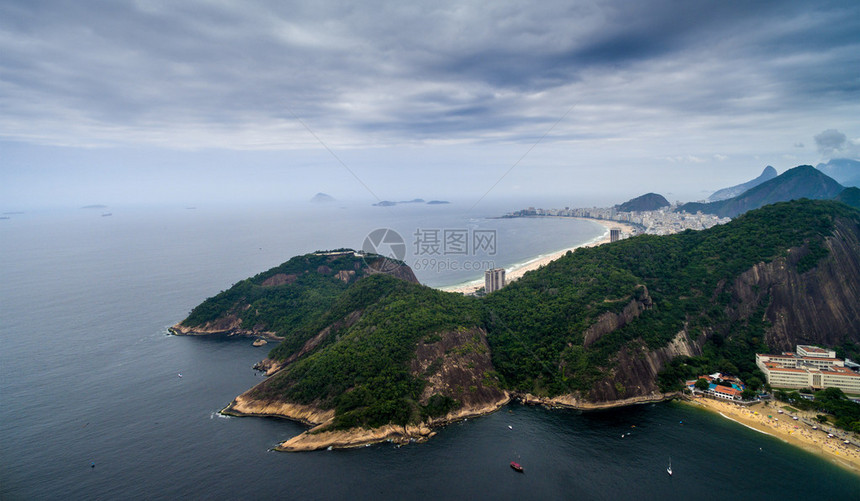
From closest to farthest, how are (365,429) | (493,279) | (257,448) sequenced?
(257,448) < (365,429) < (493,279)

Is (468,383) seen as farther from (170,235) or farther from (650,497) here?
(170,235)

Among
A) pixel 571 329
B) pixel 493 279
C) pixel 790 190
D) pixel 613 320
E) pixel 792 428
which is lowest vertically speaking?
pixel 792 428

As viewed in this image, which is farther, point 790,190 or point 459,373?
point 790,190

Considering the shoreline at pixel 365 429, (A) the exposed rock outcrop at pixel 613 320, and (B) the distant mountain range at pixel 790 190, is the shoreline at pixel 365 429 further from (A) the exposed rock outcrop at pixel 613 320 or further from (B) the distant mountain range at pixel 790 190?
(B) the distant mountain range at pixel 790 190

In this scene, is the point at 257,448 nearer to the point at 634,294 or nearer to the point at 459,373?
the point at 459,373

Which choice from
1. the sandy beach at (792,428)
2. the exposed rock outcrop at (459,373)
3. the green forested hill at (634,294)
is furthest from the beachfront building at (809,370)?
the exposed rock outcrop at (459,373)

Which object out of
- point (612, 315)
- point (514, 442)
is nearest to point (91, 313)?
point (514, 442)

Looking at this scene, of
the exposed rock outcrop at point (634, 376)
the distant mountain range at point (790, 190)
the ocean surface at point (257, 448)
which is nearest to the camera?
the ocean surface at point (257, 448)

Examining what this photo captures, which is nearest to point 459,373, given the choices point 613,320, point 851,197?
point 613,320
